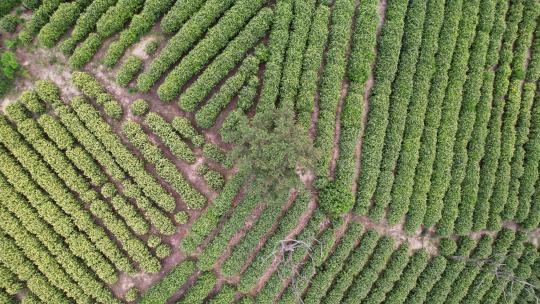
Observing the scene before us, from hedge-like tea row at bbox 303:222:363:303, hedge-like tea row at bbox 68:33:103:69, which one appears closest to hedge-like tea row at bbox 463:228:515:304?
hedge-like tea row at bbox 303:222:363:303

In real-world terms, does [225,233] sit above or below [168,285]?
above

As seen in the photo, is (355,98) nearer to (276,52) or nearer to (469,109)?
(276,52)

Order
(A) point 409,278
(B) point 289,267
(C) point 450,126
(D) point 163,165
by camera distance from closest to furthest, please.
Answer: (D) point 163,165, (B) point 289,267, (C) point 450,126, (A) point 409,278

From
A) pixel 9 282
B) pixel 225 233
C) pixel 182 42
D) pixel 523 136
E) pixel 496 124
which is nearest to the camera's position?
pixel 9 282

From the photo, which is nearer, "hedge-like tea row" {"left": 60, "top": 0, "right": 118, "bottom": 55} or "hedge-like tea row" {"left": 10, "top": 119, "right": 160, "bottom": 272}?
"hedge-like tea row" {"left": 10, "top": 119, "right": 160, "bottom": 272}

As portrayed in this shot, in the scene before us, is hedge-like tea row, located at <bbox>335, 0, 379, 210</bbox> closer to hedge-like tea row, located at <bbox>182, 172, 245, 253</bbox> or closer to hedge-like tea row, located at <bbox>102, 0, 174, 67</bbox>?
hedge-like tea row, located at <bbox>182, 172, 245, 253</bbox>

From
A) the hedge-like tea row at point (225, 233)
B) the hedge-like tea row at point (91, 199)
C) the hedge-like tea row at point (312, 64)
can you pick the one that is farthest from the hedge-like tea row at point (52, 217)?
the hedge-like tea row at point (312, 64)

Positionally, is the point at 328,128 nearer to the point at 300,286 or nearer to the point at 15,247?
the point at 300,286

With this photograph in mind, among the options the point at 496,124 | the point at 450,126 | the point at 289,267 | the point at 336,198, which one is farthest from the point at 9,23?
the point at 496,124
